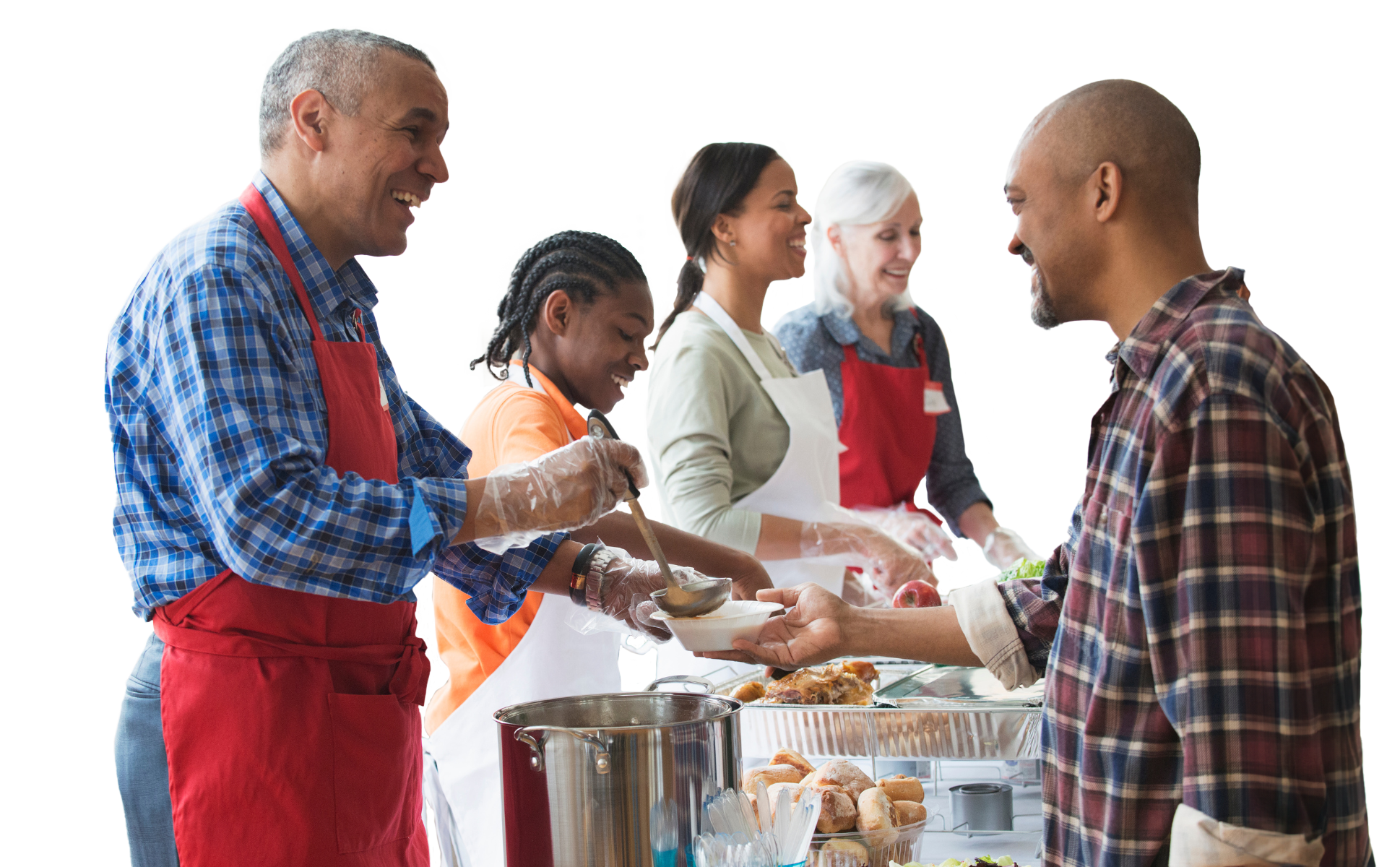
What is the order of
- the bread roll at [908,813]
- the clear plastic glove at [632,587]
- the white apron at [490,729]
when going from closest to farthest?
the bread roll at [908,813], the clear plastic glove at [632,587], the white apron at [490,729]

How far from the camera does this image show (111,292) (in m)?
3.73

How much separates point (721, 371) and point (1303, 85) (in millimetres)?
2710

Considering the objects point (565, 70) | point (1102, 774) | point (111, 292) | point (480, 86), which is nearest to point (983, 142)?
point (565, 70)

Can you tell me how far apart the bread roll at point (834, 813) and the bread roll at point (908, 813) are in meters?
0.08

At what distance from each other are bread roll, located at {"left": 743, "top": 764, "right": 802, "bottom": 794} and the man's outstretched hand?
0.53 ft

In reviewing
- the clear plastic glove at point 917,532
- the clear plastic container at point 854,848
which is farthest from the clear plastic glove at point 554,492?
the clear plastic glove at point 917,532

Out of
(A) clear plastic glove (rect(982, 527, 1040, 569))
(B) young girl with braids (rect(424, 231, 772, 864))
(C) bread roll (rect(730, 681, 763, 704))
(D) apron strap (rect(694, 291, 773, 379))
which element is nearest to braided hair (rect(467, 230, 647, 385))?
(B) young girl with braids (rect(424, 231, 772, 864))

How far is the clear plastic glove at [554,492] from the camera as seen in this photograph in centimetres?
156

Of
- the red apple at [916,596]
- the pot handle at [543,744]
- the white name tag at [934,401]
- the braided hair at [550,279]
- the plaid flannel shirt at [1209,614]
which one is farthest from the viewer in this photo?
the white name tag at [934,401]

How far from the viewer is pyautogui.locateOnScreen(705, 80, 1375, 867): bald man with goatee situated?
107cm

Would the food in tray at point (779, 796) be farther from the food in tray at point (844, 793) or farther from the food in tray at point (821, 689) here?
the food in tray at point (821, 689)

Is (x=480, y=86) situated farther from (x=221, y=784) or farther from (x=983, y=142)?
(x=221, y=784)

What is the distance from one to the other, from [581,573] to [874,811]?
67cm

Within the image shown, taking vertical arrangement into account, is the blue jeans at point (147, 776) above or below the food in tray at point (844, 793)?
above
